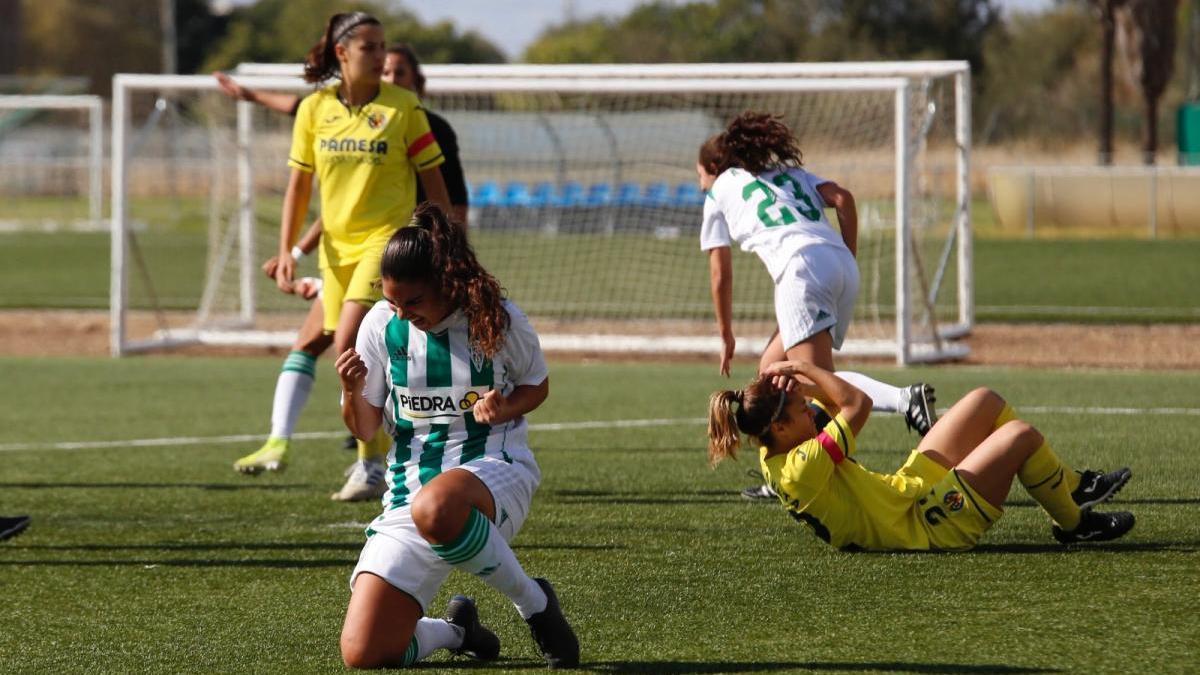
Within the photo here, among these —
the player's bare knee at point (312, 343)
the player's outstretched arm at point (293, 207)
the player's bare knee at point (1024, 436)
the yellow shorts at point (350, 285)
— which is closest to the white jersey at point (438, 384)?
the player's bare knee at point (1024, 436)

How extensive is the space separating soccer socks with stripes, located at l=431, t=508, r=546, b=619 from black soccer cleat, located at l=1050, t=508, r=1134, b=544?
2347mm

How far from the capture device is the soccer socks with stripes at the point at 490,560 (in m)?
4.64

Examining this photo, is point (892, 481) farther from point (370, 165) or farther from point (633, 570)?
point (370, 165)

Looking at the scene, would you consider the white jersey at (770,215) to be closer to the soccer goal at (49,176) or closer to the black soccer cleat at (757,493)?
the black soccer cleat at (757,493)

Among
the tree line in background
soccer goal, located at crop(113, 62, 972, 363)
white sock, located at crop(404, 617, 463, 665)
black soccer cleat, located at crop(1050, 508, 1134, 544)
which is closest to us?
white sock, located at crop(404, 617, 463, 665)

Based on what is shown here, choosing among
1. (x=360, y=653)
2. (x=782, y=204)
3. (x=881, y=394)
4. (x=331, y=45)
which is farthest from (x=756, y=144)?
(x=360, y=653)

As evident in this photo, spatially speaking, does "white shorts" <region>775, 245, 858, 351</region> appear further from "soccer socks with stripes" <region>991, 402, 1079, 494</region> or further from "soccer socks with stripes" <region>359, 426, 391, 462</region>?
"soccer socks with stripes" <region>359, 426, 391, 462</region>

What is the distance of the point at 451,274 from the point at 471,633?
1.05 m

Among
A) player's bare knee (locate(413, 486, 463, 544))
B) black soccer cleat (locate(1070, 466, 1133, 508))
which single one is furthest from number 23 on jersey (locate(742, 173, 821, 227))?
player's bare knee (locate(413, 486, 463, 544))

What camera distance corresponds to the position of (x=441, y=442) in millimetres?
4949

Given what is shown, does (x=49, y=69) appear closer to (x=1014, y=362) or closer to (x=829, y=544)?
(x=1014, y=362)

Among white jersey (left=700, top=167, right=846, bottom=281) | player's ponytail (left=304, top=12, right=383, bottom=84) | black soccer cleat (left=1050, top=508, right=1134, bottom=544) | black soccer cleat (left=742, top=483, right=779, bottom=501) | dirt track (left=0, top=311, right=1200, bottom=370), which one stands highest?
player's ponytail (left=304, top=12, right=383, bottom=84)

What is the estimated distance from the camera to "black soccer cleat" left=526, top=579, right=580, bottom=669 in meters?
4.71

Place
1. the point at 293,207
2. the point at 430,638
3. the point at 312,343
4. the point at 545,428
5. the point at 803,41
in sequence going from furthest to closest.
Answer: the point at 803,41 < the point at 545,428 < the point at 312,343 < the point at 293,207 < the point at 430,638
